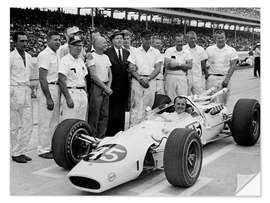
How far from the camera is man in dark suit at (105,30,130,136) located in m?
6.90

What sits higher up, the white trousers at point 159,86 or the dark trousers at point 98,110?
the white trousers at point 159,86

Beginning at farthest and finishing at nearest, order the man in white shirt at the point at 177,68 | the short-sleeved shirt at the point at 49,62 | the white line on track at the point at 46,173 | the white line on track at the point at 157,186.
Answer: the man in white shirt at the point at 177,68 < the short-sleeved shirt at the point at 49,62 < the white line on track at the point at 46,173 < the white line on track at the point at 157,186

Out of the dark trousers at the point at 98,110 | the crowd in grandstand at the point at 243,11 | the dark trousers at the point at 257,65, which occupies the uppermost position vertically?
the crowd in grandstand at the point at 243,11

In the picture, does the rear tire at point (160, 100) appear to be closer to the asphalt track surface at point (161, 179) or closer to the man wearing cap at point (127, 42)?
the man wearing cap at point (127, 42)

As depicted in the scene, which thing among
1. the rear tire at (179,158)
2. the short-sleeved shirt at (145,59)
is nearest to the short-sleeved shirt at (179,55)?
the short-sleeved shirt at (145,59)

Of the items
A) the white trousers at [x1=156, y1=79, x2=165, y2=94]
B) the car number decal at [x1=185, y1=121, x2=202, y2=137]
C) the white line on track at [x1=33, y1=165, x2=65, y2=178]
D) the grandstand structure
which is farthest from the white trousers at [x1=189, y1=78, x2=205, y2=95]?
the white line on track at [x1=33, y1=165, x2=65, y2=178]

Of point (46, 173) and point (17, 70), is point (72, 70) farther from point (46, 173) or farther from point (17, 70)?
point (46, 173)

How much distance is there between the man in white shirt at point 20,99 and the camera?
5.73 meters

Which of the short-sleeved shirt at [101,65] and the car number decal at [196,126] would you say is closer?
the car number decal at [196,126]

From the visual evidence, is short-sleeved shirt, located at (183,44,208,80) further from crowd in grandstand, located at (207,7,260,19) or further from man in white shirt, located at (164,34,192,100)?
crowd in grandstand, located at (207,7,260,19)

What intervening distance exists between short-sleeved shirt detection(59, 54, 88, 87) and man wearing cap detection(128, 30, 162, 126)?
112 cm

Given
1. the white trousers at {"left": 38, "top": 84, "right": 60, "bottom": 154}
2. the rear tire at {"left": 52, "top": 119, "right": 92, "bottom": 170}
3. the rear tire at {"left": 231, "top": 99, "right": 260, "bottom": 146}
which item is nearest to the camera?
the rear tire at {"left": 52, "top": 119, "right": 92, "bottom": 170}

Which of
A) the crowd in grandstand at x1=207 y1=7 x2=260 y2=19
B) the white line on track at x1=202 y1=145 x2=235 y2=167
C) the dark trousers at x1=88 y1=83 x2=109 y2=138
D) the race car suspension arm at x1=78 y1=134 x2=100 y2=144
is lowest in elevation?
the white line on track at x1=202 y1=145 x2=235 y2=167

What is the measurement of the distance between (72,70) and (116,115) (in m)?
1.36
